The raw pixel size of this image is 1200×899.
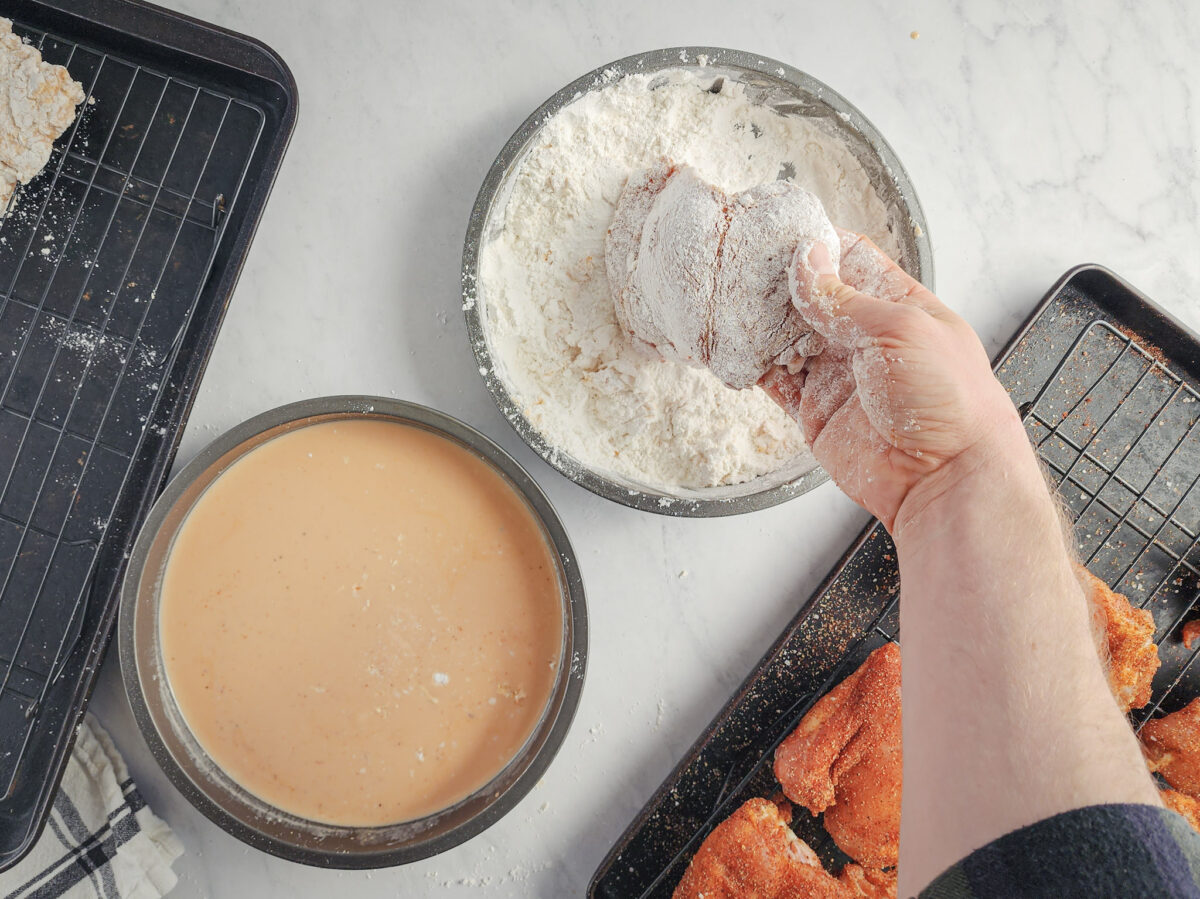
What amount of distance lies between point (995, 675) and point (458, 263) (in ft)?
3.88

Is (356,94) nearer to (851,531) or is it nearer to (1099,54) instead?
(851,531)

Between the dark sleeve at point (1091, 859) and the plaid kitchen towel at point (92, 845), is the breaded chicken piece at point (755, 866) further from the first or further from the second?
the plaid kitchen towel at point (92, 845)

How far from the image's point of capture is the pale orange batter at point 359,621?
1.39 m

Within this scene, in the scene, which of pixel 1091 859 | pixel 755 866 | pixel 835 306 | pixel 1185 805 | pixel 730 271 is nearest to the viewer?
pixel 1091 859

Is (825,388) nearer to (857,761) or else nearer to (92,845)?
(857,761)

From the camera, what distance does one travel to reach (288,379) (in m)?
1.56

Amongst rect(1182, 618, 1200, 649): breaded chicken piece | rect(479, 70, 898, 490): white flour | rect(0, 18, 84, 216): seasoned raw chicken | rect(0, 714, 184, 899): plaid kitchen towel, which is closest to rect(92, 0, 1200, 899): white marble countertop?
rect(0, 714, 184, 899): plaid kitchen towel

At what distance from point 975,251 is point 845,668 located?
3.00ft

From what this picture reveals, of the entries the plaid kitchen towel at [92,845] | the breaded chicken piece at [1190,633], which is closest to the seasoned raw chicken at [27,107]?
the plaid kitchen towel at [92,845]

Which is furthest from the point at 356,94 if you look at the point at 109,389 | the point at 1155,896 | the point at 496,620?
the point at 1155,896

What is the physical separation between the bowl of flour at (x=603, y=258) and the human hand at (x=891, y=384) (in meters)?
0.19

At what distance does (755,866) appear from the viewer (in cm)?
144

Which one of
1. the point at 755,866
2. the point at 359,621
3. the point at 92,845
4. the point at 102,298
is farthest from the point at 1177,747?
the point at 102,298

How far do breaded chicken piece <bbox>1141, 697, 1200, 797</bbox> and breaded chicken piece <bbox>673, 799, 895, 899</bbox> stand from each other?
685 millimetres
